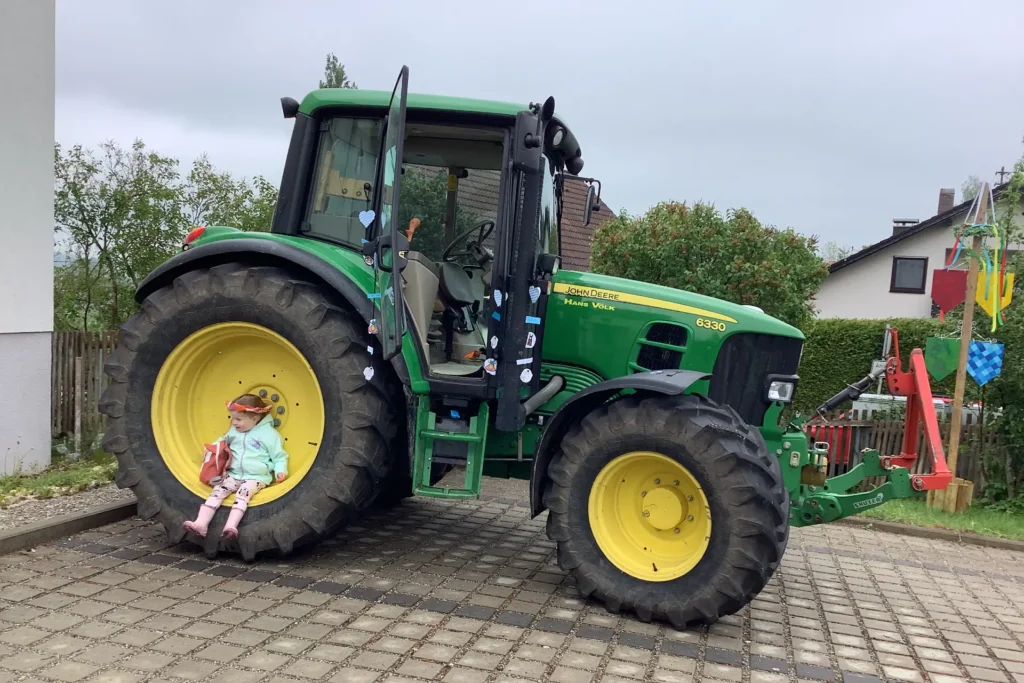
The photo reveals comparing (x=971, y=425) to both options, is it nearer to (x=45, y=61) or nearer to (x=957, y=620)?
(x=957, y=620)

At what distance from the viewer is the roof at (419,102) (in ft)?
15.1

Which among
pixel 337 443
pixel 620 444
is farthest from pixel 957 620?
pixel 337 443

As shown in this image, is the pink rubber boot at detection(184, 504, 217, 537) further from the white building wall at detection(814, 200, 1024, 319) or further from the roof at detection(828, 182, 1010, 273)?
the white building wall at detection(814, 200, 1024, 319)

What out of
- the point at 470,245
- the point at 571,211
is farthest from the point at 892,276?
the point at 470,245

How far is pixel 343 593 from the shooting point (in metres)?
4.29

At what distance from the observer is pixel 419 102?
15.3 feet

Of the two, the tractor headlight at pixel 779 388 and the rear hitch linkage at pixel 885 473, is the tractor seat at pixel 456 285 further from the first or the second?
the rear hitch linkage at pixel 885 473

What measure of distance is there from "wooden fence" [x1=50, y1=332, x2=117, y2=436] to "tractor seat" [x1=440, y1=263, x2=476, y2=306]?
4.02 meters

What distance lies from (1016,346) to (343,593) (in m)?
7.30

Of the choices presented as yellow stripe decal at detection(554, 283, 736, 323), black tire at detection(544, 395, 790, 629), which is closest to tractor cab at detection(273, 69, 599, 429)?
yellow stripe decal at detection(554, 283, 736, 323)

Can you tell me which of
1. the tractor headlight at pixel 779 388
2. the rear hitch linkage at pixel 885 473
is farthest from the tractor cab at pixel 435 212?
the rear hitch linkage at pixel 885 473

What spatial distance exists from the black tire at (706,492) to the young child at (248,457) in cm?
164

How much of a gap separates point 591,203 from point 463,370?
4.65ft

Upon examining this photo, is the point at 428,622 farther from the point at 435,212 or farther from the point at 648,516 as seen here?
the point at 435,212
